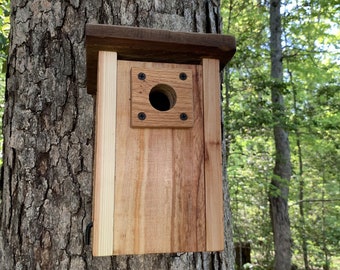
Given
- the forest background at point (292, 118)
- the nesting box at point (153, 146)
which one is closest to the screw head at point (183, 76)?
the nesting box at point (153, 146)

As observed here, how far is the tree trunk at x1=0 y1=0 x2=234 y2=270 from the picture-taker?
Result: 4.25 feet

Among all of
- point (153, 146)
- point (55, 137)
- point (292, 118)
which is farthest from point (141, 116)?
point (292, 118)

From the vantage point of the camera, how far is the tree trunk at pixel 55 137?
1.29 metres

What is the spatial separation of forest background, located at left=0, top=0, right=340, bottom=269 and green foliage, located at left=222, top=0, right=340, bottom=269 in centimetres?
2

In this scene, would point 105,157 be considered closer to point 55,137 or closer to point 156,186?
point 156,186

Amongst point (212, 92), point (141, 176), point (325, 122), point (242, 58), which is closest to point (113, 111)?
point (141, 176)

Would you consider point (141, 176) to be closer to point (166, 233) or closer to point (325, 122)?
point (166, 233)

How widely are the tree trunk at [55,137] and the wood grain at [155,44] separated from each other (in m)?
0.27

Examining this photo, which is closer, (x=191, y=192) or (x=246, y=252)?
(x=191, y=192)

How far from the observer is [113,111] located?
3.50ft

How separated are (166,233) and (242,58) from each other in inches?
182

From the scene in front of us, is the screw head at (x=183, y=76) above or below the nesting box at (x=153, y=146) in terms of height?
above

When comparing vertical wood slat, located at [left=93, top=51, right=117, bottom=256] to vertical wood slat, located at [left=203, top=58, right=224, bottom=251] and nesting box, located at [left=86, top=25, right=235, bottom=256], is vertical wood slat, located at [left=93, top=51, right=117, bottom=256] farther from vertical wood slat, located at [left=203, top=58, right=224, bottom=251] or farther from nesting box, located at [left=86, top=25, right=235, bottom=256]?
vertical wood slat, located at [left=203, top=58, right=224, bottom=251]

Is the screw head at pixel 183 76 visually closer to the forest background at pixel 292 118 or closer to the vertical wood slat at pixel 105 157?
the vertical wood slat at pixel 105 157
